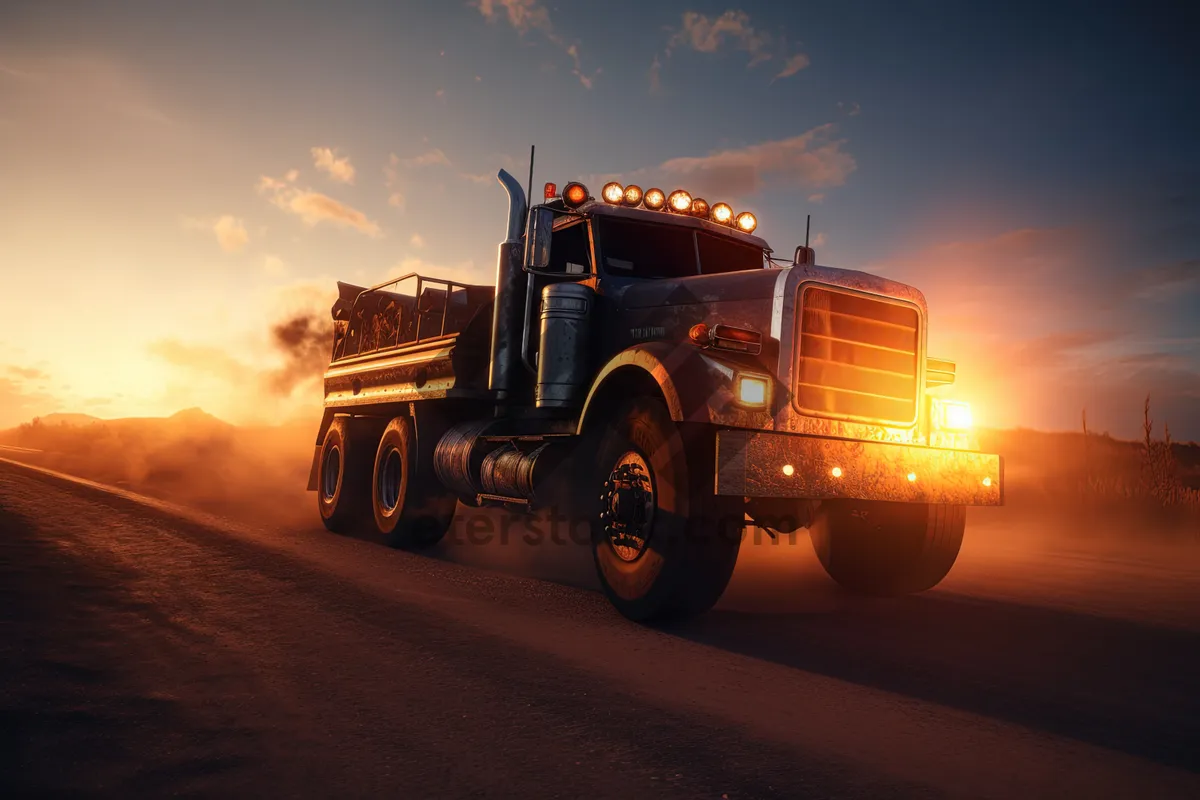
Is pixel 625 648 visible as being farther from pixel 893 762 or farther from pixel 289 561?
pixel 289 561

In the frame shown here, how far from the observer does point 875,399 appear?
242 inches

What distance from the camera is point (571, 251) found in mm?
7699

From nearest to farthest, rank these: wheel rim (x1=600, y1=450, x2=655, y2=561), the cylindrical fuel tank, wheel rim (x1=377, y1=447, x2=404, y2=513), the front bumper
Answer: the front bumper → wheel rim (x1=600, y1=450, x2=655, y2=561) → the cylindrical fuel tank → wheel rim (x1=377, y1=447, x2=404, y2=513)

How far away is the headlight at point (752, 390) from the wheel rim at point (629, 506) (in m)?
0.80

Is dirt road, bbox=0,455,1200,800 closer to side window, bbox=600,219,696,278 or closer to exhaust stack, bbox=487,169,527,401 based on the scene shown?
exhaust stack, bbox=487,169,527,401

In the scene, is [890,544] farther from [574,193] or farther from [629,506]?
[574,193]

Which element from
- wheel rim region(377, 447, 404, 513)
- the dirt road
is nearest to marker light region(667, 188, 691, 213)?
the dirt road

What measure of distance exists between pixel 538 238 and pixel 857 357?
8.60 ft

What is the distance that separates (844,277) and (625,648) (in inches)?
117

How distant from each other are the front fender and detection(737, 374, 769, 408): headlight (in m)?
0.04

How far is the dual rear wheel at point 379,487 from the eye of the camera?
953 centimetres

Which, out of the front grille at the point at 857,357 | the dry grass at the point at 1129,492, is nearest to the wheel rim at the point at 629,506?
the front grille at the point at 857,357

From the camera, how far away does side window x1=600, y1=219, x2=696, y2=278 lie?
24.6 ft

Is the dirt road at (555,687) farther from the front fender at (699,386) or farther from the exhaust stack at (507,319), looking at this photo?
the exhaust stack at (507,319)
